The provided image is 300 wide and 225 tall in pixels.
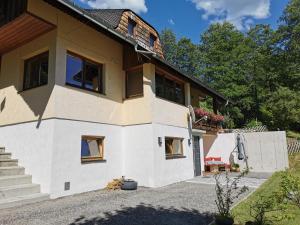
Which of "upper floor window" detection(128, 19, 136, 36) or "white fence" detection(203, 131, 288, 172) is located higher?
"upper floor window" detection(128, 19, 136, 36)

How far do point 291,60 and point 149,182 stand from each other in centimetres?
3107

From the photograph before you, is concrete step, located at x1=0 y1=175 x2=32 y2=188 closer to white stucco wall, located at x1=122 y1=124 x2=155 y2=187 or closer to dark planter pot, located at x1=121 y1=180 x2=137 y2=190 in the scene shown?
dark planter pot, located at x1=121 y1=180 x2=137 y2=190

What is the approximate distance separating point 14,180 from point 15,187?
455mm

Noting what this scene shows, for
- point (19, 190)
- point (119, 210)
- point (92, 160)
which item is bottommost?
point (119, 210)

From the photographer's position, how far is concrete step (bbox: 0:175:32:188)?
770 cm

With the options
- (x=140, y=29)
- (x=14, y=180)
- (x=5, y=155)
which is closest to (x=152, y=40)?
(x=140, y=29)

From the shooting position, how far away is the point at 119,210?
6691mm

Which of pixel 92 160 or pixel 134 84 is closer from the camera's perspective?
→ pixel 92 160

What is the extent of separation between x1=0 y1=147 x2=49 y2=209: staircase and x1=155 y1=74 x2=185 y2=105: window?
6551 millimetres

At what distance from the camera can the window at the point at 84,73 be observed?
9539 mm

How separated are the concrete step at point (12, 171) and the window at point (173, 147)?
6120 millimetres

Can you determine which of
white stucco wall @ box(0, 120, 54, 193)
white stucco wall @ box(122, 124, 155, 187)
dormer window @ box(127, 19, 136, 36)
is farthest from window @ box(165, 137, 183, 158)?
dormer window @ box(127, 19, 136, 36)

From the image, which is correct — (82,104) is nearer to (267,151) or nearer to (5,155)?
(5,155)

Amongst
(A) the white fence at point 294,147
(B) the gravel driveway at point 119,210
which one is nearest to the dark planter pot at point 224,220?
(B) the gravel driveway at point 119,210
